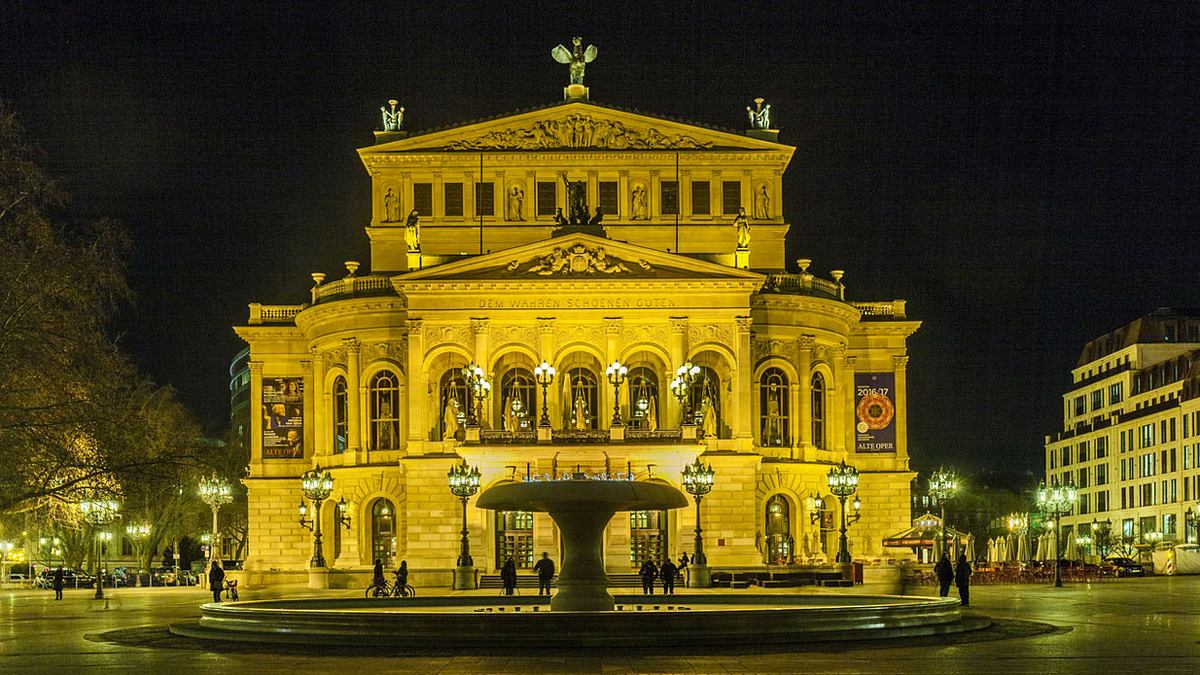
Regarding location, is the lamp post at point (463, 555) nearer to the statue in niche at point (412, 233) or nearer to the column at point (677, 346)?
the column at point (677, 346)

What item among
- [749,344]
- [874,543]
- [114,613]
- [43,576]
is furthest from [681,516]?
[43,576]

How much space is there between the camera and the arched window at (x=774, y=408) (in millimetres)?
77188

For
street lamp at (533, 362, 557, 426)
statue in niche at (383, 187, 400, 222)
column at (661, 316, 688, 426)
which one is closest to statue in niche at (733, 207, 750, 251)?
column at (661, 316, 688, 426)

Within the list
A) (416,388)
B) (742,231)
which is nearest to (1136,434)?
(742,231)

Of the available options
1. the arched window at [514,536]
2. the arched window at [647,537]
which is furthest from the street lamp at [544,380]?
the arched window at [647,537]

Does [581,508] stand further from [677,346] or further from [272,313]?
[272,313]

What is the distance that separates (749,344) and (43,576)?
41595 millimetres

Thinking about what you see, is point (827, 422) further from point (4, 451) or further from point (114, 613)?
point (4, 451)

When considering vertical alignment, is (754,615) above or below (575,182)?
below

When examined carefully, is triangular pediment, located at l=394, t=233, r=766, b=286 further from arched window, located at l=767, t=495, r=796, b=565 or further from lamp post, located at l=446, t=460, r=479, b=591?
lamp post, located at l=446, t=460, r=479, b=591

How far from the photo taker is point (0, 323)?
34.7m

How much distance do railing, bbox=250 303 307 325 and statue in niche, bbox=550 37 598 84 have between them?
17.2 m

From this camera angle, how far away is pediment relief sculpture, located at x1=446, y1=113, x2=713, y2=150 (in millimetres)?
80250

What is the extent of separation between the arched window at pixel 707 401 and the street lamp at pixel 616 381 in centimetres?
307
